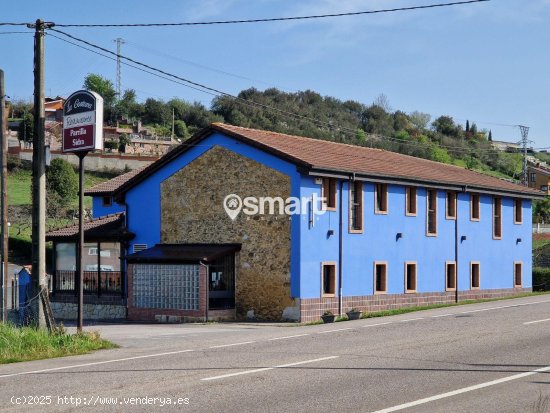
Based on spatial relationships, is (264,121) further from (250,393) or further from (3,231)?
(250,393)

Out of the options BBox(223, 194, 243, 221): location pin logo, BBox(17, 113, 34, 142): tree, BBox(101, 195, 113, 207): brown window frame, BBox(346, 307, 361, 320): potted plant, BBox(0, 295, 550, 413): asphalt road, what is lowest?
BBox(346, 307, 361, 320): potted plant

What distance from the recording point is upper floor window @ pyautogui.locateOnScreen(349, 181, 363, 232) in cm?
3228

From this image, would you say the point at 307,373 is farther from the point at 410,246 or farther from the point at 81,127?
the point at 410,246

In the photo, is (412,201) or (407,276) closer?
(407,276)

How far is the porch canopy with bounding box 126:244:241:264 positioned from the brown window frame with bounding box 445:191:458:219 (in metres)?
11.0

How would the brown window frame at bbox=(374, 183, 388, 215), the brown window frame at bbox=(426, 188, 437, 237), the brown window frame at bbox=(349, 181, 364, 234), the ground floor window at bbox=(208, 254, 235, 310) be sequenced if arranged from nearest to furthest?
the ground floor window at bbox=(208, 254, 235, 310), the brown window frame at bbox=(349, 181, 364, 234), the brown window frame at bbox=(374, 183, 388, 215), the brown window frame at bbox=(426, 188, 437, 237)

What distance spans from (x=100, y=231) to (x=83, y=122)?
1504 cm

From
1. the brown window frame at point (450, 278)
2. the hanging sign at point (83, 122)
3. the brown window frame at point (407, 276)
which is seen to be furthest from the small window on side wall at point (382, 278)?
the hanging sign at point (83, 122)

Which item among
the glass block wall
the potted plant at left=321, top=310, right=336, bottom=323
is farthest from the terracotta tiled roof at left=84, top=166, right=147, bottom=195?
the potted plant at left=321, top=310, right=336, bottom=323

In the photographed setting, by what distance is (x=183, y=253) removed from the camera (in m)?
31.7

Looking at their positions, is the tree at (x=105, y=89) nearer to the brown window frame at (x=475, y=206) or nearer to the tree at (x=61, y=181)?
the tree at (x=61, y=181)

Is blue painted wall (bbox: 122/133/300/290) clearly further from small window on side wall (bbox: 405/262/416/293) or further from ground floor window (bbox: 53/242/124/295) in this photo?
small window on side wall (bbox: 405/262/416/293)

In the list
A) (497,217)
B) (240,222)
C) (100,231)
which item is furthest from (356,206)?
(497,217)

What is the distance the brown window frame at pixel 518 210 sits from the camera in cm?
4284
